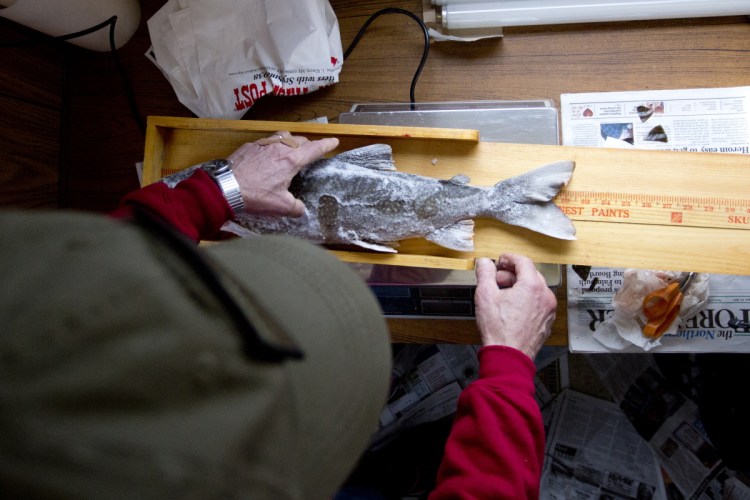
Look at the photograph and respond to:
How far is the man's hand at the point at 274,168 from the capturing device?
3.67 feet

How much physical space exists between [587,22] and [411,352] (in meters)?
1.08

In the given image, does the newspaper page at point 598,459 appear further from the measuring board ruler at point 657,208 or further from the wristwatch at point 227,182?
the wristwatch at point 227,182

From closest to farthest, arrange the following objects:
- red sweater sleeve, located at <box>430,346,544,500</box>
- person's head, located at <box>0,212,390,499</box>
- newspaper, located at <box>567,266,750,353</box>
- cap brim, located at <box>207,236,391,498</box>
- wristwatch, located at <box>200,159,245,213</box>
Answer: person's head, located at <box>0,212,390,499</box> → cap brim, located at <box>207,236,391,498</box> → red sweater sleeve, located at <box>430,346,544,500</box> → wristwatch, located at <box>200,159,245,213</box> → newspaper, located at <box>567,266,750,353</box>

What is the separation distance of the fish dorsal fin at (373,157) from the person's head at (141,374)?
714 mm

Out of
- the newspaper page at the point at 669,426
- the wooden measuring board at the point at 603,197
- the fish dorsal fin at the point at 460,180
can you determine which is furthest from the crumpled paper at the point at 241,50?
the newspaper page at the point at 669,426

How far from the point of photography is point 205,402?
0.44m

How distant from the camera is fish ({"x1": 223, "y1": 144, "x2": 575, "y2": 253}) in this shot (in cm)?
112

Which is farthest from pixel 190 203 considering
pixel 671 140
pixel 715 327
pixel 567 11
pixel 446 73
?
pixel 715 327

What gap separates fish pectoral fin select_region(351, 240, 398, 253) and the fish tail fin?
23cm

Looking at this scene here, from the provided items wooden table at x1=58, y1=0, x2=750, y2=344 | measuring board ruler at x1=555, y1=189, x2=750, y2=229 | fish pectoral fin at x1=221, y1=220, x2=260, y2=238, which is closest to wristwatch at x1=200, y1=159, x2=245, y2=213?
fish pectoral fin at x1=221, y1=220, x2=260, y2=238

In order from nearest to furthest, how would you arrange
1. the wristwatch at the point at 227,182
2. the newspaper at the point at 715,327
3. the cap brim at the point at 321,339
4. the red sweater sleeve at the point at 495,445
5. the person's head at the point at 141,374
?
1. the person's head at the point at 141,374
2. the cap brim at the point at 321,339
3. the red sweater sleeve at the point at 495,445
4. the wristwatch at the point at 227,182
5. the newspaper at the point at 715,327

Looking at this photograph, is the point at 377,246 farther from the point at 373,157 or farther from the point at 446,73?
the point at 446,73

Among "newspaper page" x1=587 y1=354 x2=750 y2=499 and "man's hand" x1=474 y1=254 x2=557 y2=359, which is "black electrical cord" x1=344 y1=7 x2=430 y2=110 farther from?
"newspaper page" x1=587 y1=354 x2=750 y2=499

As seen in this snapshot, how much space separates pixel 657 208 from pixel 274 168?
821mm
